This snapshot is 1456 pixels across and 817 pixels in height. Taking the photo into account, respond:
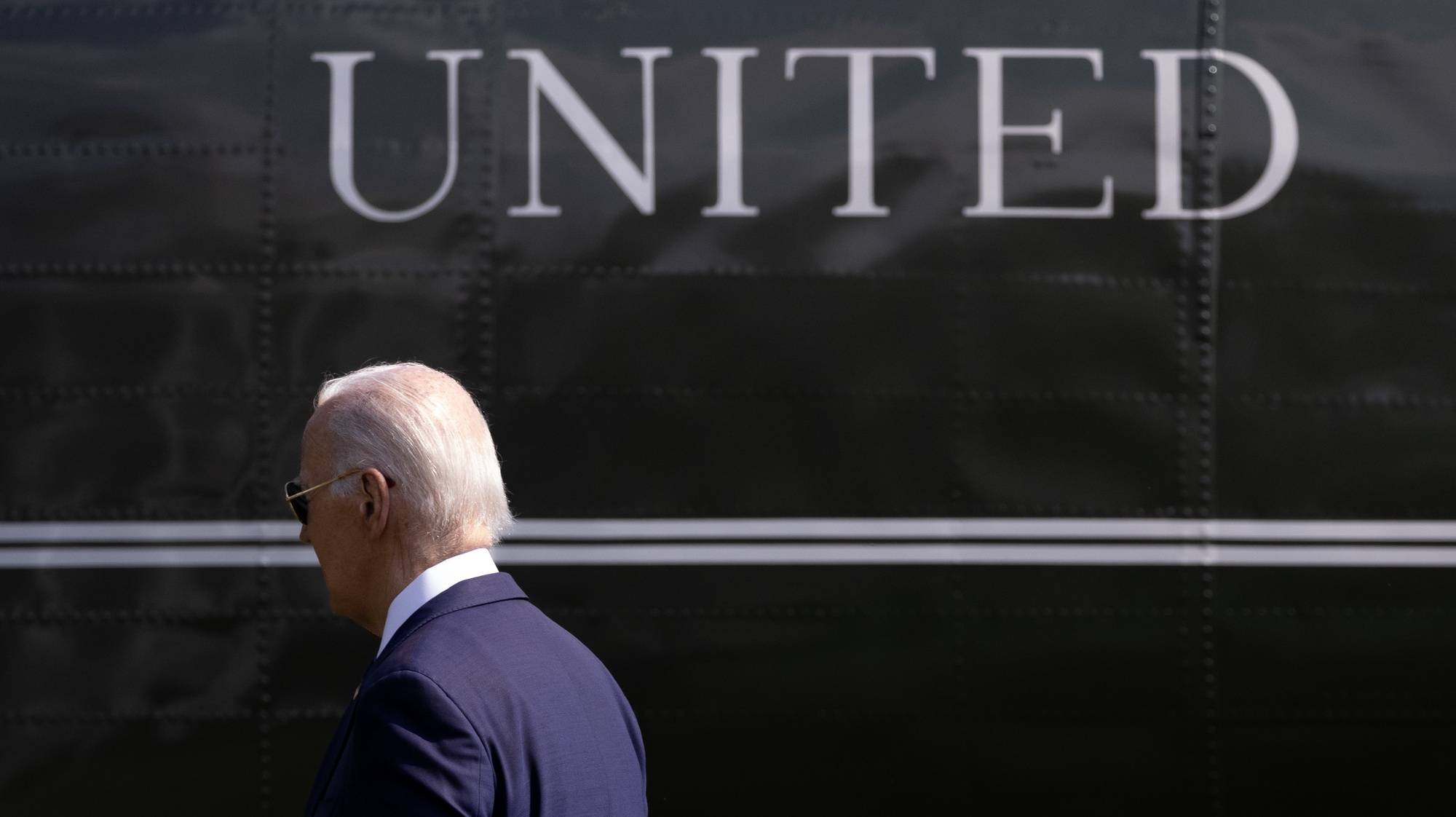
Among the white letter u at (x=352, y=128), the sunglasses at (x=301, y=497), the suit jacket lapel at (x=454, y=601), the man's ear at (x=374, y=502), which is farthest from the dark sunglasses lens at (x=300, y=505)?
the white letter u at (x=352, y=128)

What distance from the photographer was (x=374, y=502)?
157 centimetres

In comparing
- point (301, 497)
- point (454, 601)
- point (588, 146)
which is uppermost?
point (588, 146)

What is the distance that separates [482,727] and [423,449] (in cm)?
35

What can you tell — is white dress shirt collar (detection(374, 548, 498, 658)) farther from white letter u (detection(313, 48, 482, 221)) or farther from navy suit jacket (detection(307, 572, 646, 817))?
white letter u (detection(313, 48, 482, 221))

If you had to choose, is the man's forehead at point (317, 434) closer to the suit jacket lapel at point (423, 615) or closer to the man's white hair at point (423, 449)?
the man's white hair at point (423, 449)

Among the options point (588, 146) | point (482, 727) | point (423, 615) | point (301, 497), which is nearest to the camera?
point (482, 727)

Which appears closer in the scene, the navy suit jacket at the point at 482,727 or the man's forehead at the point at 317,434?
the navy suit jacket at the point at 482,727

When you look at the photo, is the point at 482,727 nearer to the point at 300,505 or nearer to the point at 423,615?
the point at 423,615

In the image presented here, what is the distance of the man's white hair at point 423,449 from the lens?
1561mm

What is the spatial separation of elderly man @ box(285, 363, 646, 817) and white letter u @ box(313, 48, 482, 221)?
3.88 feet

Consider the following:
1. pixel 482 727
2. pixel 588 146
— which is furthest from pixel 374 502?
pixel 588 146

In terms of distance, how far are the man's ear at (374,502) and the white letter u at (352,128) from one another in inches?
52.0

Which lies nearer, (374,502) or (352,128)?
(374,502)

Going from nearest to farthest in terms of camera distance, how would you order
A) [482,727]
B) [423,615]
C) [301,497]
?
[482,727] → [423,615] → [301,497]
